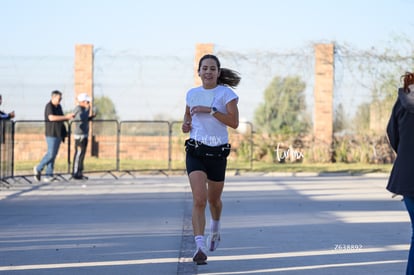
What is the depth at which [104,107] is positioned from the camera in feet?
95.1

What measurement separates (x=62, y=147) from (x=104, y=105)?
9.64 ft

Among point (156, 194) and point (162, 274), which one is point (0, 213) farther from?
point (162, 274)

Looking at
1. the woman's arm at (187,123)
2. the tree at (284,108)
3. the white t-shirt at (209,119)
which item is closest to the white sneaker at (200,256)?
the white t-shirt at (209,119)

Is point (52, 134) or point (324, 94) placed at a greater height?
point (324, 94)

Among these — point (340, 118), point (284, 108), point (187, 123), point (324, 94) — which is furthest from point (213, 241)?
point (284, 108)

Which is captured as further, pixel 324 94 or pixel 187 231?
pixel 324 94

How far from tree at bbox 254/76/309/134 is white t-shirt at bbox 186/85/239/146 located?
18323 mm

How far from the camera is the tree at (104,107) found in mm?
27969

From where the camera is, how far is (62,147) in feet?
86.4

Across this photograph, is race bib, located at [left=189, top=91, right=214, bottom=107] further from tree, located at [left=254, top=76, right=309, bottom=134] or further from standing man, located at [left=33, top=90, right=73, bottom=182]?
tree, located at [left=254, top=76, right=309, bottom=134]

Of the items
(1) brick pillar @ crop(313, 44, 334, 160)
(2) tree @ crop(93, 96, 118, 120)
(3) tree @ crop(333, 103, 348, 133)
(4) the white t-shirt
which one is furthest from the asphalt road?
(2) tree @ crop(93, 96, 118, 120)

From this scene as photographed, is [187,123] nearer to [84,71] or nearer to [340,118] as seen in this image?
[340,118]

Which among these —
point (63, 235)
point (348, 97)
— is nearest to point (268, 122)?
point (348, 97)

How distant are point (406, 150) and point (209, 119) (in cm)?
222
